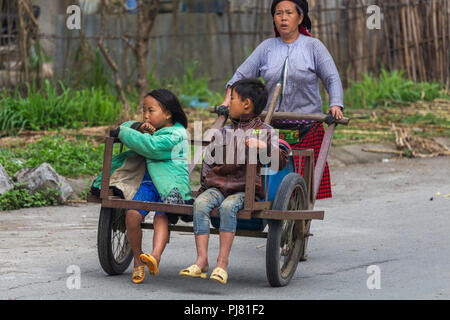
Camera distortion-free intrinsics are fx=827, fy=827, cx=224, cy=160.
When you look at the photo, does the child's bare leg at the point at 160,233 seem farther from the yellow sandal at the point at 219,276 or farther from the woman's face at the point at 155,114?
the woman's face at the point at 155,114

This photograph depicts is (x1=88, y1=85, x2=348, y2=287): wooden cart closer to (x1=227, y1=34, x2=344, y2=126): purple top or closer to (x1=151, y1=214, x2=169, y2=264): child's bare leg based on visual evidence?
(x1=151, y1=214, x2=169, y2=264): child's bare leg

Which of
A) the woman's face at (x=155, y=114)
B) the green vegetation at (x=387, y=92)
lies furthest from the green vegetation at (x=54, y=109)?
the woman's face at (x=155, y=114)

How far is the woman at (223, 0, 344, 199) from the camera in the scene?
5.71 metres

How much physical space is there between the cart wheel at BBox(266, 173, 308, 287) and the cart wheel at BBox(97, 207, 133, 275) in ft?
3.14

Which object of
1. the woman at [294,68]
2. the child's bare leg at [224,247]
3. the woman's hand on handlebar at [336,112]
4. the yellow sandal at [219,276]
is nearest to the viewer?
the yellow sandal at [219,276]

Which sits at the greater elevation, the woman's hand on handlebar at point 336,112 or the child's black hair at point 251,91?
the child's black hair at point 251,91

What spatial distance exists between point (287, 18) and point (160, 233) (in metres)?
1.86

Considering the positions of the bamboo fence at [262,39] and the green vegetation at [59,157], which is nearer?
the green vegetation at [59,157]

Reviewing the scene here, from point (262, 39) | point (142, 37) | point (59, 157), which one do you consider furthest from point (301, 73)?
point (262, 39)

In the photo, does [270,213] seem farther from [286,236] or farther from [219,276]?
[286,236]

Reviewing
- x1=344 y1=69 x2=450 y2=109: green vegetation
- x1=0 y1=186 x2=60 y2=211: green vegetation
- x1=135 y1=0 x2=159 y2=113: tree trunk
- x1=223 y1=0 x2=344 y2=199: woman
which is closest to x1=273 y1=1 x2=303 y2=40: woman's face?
x1=223 y1=0 x2=344 y2=199: woman

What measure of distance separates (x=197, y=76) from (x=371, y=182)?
4.93 metres

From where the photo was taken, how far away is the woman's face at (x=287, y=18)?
5.71 meters

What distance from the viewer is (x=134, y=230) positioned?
15.7ft
